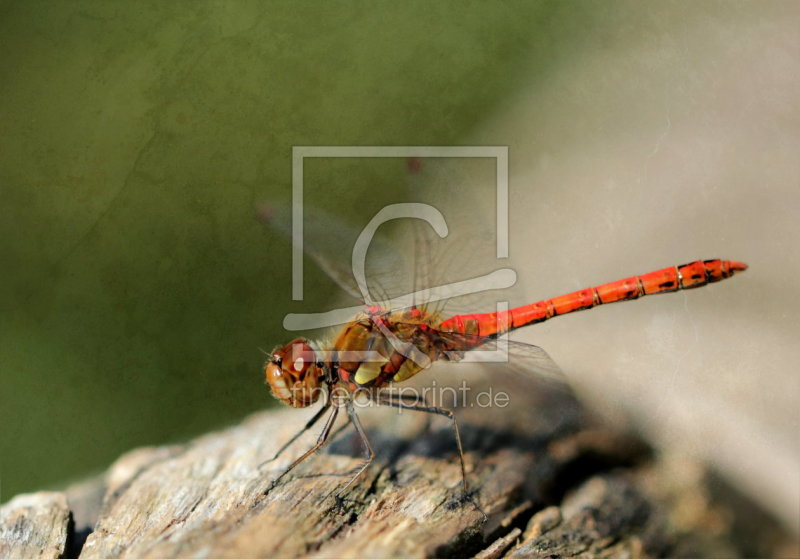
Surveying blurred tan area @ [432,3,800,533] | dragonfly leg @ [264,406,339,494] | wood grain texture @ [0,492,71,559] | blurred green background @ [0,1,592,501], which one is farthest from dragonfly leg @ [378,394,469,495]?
wood grain texture @ [0,492,71,559]

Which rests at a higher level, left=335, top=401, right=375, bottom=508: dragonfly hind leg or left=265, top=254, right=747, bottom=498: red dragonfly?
left=265, top=254, right=747, bottom=498: red dragonfly

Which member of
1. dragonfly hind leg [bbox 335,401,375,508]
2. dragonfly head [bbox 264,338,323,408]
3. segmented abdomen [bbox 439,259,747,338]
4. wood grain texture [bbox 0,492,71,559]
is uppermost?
segmented abdomen [bbox 439,259,747,338]

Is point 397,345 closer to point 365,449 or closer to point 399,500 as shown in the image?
point 365,449

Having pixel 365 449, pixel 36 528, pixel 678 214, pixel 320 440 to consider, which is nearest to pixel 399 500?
pixel 365 449

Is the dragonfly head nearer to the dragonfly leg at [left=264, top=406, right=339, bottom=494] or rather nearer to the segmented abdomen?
the dragonfly leg at [left=264, top=406, right=339, bottom=494]

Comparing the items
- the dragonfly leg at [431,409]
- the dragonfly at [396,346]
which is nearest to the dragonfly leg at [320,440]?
the dragonfly at [396,346]

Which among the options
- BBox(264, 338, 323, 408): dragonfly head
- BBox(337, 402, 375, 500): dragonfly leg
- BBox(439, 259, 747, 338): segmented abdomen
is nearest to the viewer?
BBox(337, 402, 375, 500): dragonfly leg

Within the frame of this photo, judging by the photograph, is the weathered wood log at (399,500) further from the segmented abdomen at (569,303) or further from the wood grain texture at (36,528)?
the segmented abdomen at (569,303)
